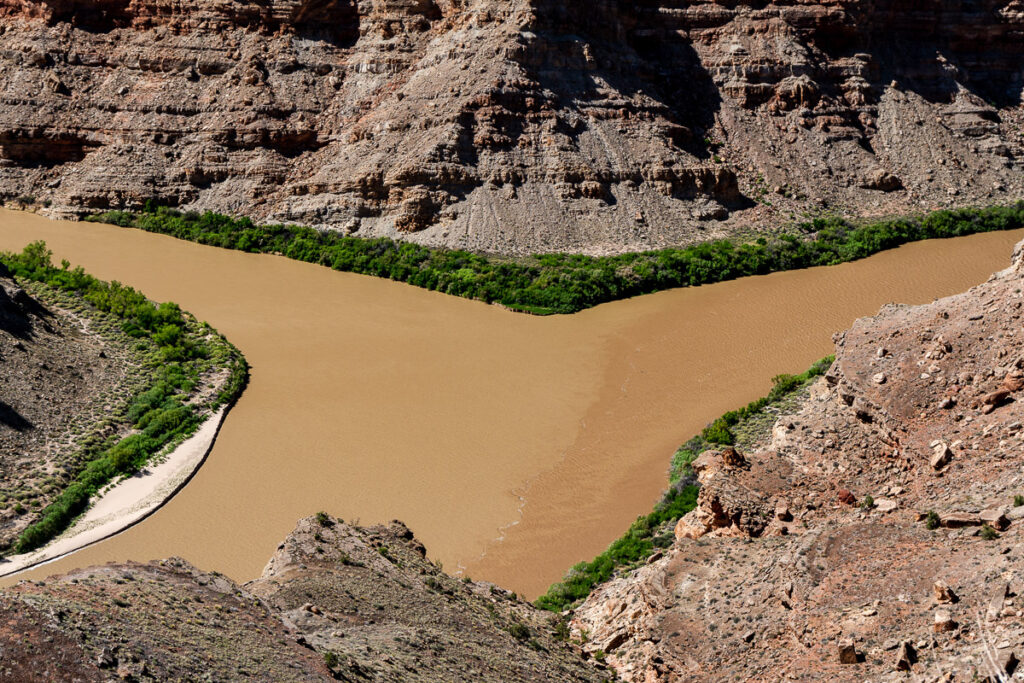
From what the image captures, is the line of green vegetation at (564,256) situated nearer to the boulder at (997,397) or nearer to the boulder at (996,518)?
the boulder at (997,397)

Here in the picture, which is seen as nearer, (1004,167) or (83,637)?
(83,637)

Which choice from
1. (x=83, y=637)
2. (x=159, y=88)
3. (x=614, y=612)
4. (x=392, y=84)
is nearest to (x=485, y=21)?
(x=392, y=84)

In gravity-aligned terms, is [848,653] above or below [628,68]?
below

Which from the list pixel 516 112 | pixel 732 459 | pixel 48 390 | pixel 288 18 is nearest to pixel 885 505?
pixel 732 459

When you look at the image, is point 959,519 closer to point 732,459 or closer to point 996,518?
point 996,518

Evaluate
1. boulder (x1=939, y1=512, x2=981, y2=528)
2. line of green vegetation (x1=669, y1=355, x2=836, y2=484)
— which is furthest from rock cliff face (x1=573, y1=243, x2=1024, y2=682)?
line of green vegetation (x1=669, y1=355, x2=836, y2=484)

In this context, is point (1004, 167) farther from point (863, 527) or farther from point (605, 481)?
point (863, 527)
